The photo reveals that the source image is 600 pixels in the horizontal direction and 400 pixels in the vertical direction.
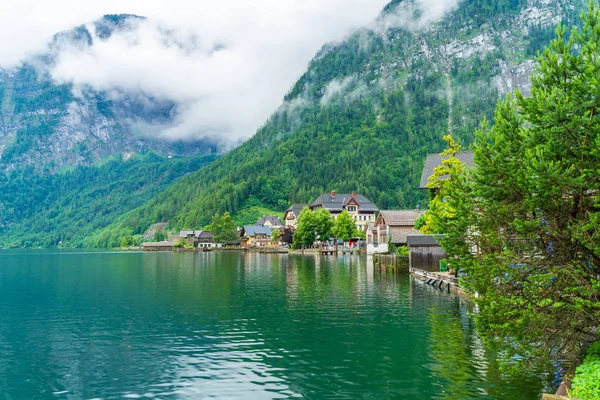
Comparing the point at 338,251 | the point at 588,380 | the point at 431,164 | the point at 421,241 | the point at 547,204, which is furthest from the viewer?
the point at 338,251

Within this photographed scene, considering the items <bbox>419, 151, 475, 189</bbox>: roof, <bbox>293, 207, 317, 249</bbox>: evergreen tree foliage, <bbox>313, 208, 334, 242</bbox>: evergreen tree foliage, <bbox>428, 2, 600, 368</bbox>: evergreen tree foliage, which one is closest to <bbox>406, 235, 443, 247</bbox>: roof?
<bbox>419, 151, 475, 189</bbox>: roof

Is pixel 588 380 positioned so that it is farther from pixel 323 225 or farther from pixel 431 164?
pixel 323 225

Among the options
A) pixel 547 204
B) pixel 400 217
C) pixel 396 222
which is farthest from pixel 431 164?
pixel 547 204

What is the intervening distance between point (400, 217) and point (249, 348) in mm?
83537

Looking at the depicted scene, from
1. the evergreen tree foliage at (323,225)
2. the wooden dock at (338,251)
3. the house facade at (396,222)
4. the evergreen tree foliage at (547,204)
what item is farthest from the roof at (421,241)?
the evergreen tree foliage at (323,225)

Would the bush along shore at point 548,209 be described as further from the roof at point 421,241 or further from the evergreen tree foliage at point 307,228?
the evergreen tree foliage at point 307,228

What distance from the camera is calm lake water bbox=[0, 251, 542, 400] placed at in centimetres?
2352

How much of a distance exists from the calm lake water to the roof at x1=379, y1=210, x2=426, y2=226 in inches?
2009

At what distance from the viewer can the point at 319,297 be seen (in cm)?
5400

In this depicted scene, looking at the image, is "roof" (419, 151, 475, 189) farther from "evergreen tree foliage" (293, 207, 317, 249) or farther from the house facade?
"evergreen tree foliage" (293, 207, 317, 249)

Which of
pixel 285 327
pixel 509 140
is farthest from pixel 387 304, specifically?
pixel 509 140

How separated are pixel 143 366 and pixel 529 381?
65.2 feet

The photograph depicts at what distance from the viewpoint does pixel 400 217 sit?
363ft

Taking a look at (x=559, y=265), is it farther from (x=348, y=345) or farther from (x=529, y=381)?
(x=348, y=345)
